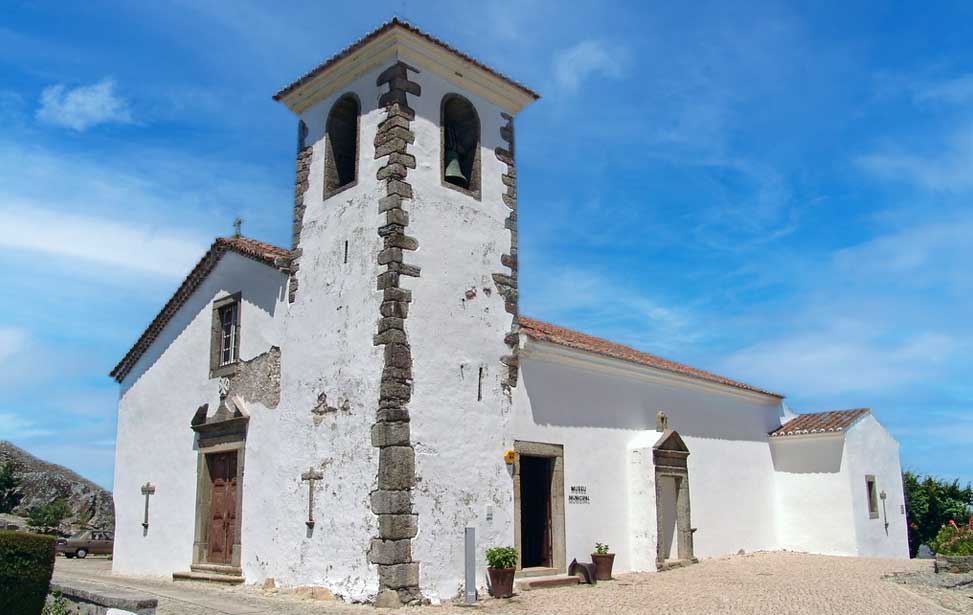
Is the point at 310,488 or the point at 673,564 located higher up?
the point at 310,488

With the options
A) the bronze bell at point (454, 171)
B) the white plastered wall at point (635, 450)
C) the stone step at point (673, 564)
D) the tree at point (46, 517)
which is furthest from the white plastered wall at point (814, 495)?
the tree at point (46, 517)

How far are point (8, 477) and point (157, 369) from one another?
19.5m

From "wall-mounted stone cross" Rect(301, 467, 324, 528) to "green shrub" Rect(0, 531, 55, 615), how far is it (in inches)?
171

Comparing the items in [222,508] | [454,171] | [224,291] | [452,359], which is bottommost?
[222,508]

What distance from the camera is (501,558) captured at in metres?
12.2

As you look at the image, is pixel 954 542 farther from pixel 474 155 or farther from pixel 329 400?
pixel 329 400

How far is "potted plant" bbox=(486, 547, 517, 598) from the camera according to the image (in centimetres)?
1215

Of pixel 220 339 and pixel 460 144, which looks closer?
pixel 460 144

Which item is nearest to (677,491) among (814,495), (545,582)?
(545,582)

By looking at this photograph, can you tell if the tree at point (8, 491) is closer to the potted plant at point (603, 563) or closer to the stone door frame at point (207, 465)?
the stone door frame at point (207, 465)

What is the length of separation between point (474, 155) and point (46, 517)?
22.8 metres

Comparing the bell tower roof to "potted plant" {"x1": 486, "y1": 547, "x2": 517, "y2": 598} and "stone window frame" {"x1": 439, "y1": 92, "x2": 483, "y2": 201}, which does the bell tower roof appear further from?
"potted plant" {"x1": 486, "y1": 547, "x2": 517, "y2": 598}

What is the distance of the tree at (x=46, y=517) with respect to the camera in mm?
27703

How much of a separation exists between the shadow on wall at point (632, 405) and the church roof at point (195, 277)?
5123 mm
